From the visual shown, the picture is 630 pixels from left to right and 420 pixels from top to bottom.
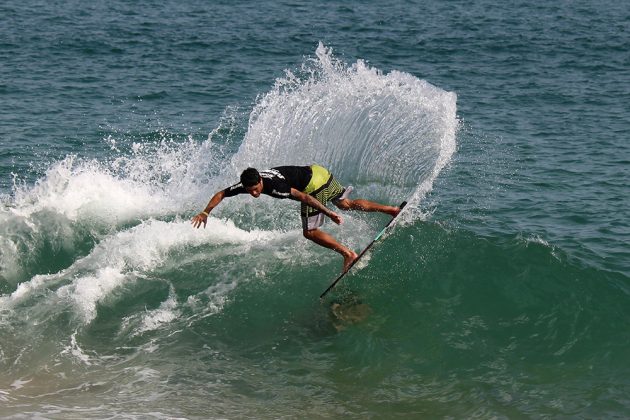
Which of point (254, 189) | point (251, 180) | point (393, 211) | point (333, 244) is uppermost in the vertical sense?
point (251, 180)

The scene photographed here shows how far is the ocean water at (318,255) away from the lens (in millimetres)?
10719

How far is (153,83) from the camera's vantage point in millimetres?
25375

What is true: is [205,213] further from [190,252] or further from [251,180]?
[190,252]

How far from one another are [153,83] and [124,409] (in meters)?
16.5

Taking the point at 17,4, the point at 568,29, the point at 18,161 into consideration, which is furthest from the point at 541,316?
the point at 17,4

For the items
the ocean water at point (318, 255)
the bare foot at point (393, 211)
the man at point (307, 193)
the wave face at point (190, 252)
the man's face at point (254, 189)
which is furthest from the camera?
the bare foot at point (393, 211)

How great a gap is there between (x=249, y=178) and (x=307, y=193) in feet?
4.33

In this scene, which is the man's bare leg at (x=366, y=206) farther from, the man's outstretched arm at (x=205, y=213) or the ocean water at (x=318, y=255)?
the man's outstretched arm at (x=205, y=213)

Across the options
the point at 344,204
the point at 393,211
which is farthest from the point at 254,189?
the point at 393,211

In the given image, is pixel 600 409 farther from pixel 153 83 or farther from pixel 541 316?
pixel 153 83

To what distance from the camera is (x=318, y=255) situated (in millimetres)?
13797

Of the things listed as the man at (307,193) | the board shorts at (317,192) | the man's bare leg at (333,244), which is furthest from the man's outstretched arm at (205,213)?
the man's bare leg at (333,244)

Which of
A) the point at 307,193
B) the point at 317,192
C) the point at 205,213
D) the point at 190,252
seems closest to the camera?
the point at 205,213

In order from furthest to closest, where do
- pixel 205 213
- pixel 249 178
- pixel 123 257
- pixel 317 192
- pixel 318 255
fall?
pixel 318 255 < pixel 123 257 < pixel 317 192 < pixel 205 213 < pixel 249 178
